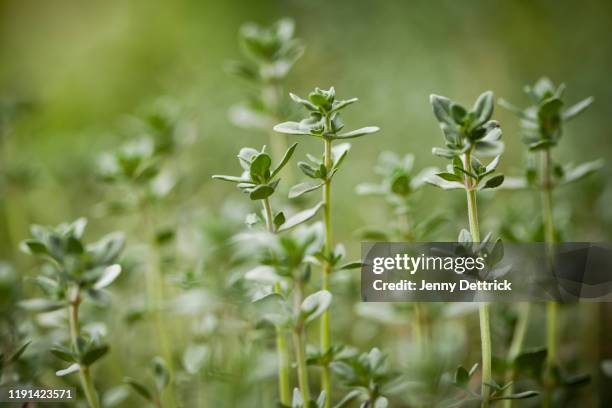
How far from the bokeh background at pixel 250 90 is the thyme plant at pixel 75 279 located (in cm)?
16

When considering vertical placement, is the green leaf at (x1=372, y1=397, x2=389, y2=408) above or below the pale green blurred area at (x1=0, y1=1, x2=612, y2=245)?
below

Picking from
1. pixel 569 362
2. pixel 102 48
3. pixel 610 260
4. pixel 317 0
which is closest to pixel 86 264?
pixel 610 260

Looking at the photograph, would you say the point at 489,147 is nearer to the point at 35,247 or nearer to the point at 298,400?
the point at 298,400

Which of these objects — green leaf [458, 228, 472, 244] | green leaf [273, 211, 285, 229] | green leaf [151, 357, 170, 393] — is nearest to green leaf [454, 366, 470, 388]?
green leaf [458, 228, 472, 244]

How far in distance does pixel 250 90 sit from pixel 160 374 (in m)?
0.68

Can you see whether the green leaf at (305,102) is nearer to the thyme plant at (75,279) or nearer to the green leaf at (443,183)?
the green leaf at (443,183)

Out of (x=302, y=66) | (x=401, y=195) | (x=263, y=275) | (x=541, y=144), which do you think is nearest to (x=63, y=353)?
(x=263, y=275)

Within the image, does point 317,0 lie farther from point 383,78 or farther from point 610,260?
point 610,260

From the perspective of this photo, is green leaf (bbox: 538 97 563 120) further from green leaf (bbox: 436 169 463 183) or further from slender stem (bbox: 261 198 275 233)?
slender stem (bbox: 261 198 275 233)

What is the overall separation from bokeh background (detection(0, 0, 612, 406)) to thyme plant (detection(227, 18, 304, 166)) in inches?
6.7

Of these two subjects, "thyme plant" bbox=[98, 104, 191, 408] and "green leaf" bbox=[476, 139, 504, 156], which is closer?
"green leaf" bbox=[476, 139, 504, 156]

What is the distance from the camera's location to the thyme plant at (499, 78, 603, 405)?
2.03 ft

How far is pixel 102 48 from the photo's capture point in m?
2.08

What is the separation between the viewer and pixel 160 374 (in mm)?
658
